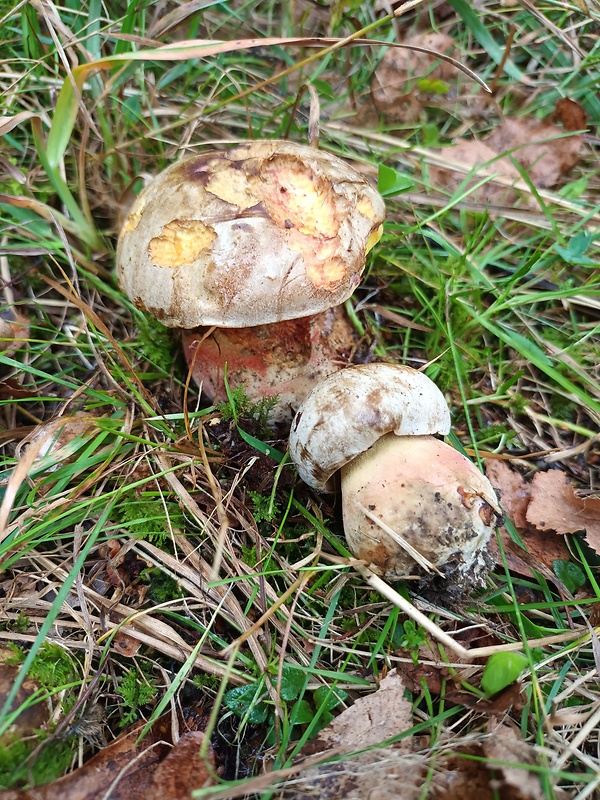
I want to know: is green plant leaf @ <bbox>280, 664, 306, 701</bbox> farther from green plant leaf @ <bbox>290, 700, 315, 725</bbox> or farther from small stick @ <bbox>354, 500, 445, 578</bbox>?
small stick @ <bbox>354, 500, 445, 578</bbox>

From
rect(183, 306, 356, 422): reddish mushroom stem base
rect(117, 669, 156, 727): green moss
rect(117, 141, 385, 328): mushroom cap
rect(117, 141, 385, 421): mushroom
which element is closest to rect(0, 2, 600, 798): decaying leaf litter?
rect(117, 669, 156, 727): green moss

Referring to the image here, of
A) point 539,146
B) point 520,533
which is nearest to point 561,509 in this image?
point 520,533

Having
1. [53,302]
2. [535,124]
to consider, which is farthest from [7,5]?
[535,124]

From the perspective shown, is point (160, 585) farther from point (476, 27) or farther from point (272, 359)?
point (476, 27)

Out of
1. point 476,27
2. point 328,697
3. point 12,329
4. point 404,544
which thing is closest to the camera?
point 328,697

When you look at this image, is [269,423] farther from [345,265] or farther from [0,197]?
[0,197]

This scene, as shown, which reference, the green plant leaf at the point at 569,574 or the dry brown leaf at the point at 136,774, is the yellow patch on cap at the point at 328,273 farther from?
the dry brown leaf at the point at 136,774
